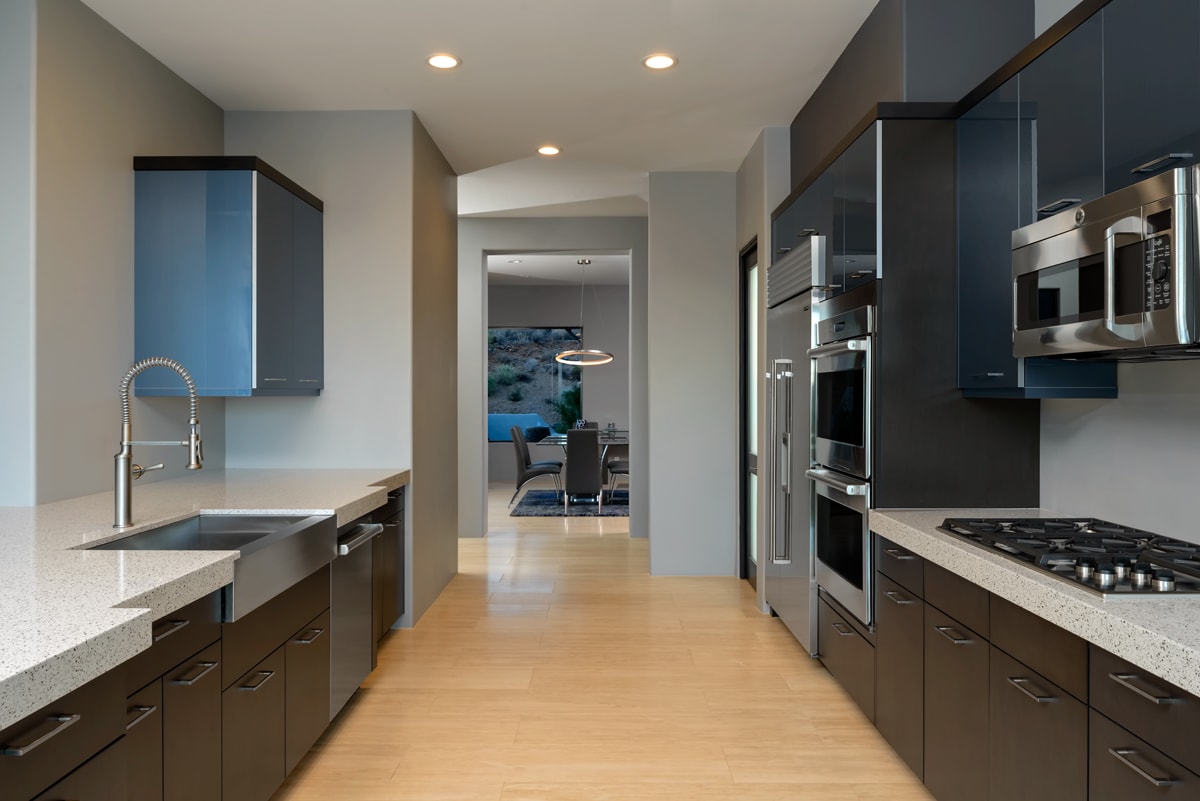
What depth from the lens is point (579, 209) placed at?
22.6 ft

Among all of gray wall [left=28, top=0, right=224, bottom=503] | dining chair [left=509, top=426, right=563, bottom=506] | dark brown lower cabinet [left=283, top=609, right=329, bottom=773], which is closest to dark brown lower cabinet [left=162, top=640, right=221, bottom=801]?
dark brown lower cabinet [left=283, top=609, right=329, bottom=773]

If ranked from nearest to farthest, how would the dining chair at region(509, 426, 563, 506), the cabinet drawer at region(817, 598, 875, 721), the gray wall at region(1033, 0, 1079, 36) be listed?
the gray wall at region(1033, 0, 1079, 36)
the cabinet drawer at region(817, 598, 875, 721)
the dining chair at region(509, 426, 563, 506)

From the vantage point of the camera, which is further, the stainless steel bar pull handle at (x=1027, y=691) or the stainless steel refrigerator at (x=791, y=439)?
the stainless steel refrigerator at (x=791, y=439)

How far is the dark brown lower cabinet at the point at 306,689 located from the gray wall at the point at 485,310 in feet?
14.0

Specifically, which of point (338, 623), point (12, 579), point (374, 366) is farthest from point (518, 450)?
point (12, 579)

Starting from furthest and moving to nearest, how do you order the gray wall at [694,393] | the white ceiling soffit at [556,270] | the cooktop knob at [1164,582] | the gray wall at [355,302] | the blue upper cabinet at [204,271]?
the white ceiling soffit at [556,270], the gray wall at [694,393], the gray wall at [355,302], the blue upper cabinet at [204,271], the cooktop knob at [1164,582]

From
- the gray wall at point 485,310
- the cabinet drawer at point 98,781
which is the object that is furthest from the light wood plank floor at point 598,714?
the gray wall at point 485,310

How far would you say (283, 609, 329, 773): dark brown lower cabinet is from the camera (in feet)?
8.03

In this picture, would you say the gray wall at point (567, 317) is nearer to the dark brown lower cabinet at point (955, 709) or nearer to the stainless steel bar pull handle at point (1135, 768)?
the dark brown lower cabinet at point (955, 709)

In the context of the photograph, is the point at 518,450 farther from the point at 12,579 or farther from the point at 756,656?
the point at 12,579

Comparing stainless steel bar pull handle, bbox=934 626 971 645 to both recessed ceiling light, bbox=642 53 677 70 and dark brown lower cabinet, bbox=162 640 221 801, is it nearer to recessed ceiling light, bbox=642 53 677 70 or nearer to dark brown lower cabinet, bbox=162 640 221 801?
dark brown lower cabinet, bbox=162 640 221 801

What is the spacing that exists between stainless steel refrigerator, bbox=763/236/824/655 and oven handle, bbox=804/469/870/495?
142 mm

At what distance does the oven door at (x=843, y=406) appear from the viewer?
287 cm

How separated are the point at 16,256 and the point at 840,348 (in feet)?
9.59
